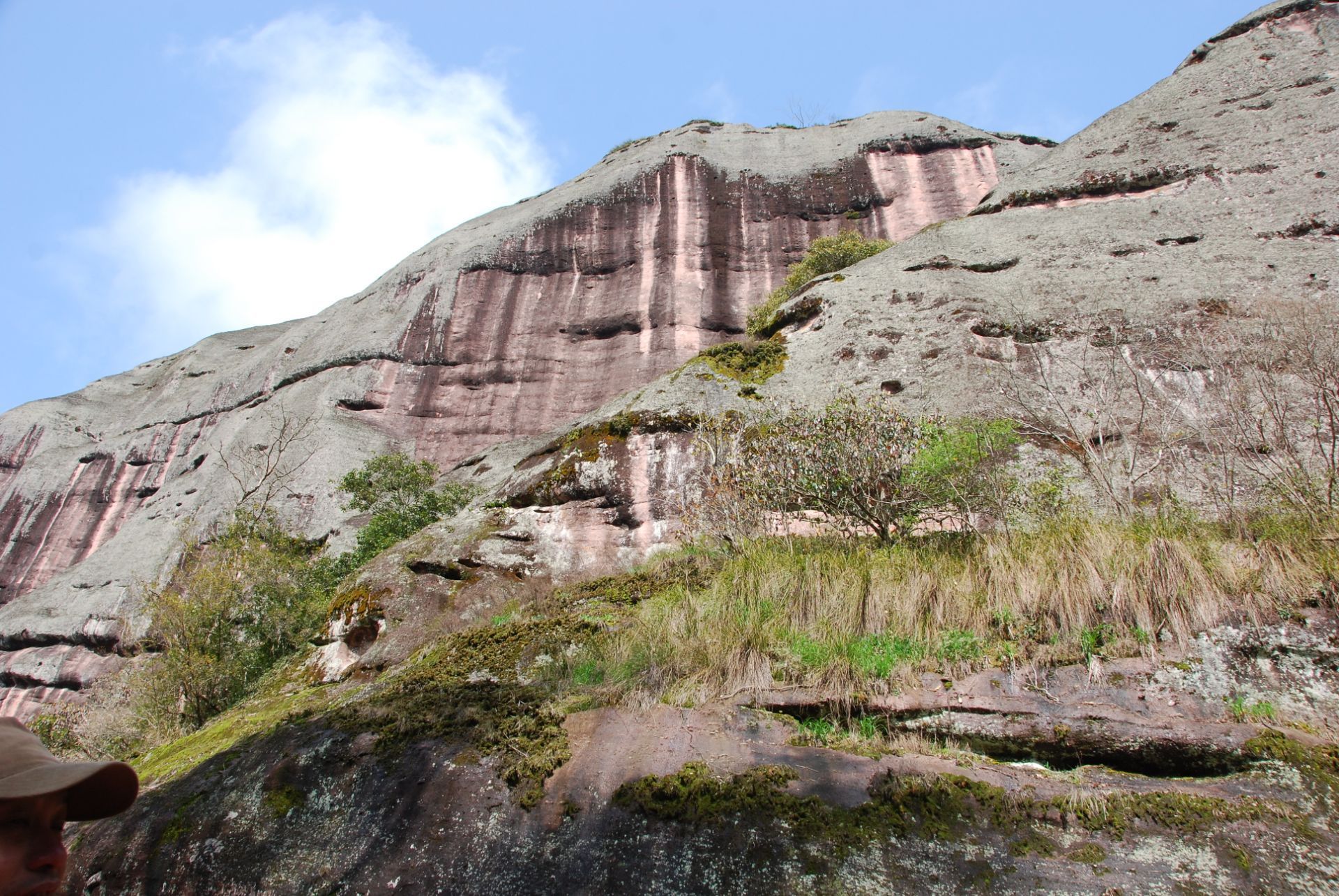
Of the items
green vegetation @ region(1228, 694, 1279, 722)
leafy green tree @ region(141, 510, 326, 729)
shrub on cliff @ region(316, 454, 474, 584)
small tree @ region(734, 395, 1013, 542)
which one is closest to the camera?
green vegetation @ region(1228, 694, 1279, 722)

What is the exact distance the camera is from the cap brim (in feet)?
6.43

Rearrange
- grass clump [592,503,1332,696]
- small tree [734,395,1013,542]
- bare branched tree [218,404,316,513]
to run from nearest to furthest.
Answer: grass clump [592,503,1332,696]
small tree [734,395,1013,542]
bare branched tree [218,404,316,513]

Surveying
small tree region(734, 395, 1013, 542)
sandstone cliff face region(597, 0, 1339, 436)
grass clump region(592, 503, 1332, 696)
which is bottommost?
grass clump region(592, 503, 1332, 696)

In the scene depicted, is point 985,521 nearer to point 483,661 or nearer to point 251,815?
point 483,661

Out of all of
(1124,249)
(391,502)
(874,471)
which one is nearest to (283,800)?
(874,471)

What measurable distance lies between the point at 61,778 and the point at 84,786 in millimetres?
347

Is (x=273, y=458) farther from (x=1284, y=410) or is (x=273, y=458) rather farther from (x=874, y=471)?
(x=1284, y=410)

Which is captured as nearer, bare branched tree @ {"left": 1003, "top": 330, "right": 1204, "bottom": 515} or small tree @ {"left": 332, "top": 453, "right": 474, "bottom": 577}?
bare branched tree @ {"left": 1003, "top": 330, "right": 1204, "bottom": 515}

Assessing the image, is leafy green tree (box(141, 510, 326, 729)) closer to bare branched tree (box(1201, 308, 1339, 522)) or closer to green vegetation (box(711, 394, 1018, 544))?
green vegetation (box(711, 394, 1018, 544))

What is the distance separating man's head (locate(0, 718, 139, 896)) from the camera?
1969 mm

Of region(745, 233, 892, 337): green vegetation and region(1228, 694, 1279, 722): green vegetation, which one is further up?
region(745, 233, 892, 337): green vegetation

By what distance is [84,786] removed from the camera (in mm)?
2256

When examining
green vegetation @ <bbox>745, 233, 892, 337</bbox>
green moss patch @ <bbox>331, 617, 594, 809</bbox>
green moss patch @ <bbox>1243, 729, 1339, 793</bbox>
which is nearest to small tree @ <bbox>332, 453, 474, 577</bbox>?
green moss patch @ <bbox>331, 617, 594, 809</bbox>

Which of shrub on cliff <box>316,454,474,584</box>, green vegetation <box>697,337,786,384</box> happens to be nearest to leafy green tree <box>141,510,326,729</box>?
shrub on cliff <box>316,454,474,584</box>
